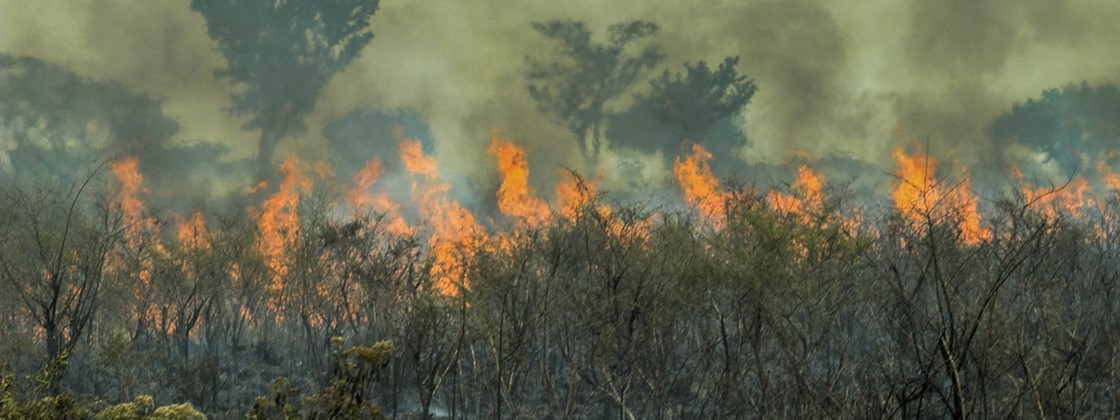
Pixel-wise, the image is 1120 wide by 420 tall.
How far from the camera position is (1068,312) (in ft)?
65.6

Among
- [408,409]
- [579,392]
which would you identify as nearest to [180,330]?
[408,409]

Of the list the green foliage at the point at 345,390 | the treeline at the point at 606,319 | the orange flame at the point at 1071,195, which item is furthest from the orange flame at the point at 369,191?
the green foliage at the point at 345,390

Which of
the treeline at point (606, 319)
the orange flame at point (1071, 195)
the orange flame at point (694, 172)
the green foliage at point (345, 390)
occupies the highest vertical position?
the orange flame at point (694, 172)

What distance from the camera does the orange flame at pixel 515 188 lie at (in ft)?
202

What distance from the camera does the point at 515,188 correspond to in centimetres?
6694

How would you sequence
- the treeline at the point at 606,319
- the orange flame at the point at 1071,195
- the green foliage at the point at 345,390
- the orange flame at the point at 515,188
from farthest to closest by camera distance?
the orange flame at the point at 515,188 → the orange flame at the point at 1071,195 → the treeline at the point at 606,319 → the green foliage at the point at 345,390

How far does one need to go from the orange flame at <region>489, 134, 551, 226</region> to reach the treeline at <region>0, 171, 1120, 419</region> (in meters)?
25.8

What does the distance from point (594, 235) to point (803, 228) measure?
24.5 ft

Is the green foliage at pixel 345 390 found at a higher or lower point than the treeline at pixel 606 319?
lower

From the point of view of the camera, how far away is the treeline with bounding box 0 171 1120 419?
442 inches

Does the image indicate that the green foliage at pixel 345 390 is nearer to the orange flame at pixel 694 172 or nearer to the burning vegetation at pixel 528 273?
the burning vegetation at pixel 528 273

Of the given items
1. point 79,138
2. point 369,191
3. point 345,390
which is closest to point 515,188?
point 369,191

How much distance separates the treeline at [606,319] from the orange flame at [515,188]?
25797mm

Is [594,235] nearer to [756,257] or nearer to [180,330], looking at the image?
[756,257]
